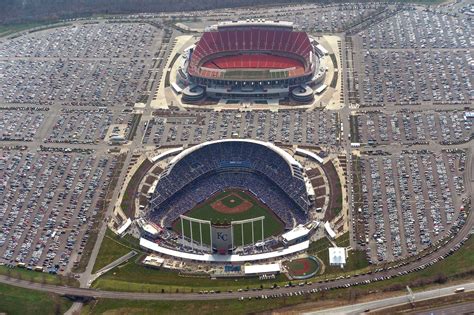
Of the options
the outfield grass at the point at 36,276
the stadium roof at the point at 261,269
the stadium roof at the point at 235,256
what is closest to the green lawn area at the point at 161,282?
the stadium roof at the point at 261,269

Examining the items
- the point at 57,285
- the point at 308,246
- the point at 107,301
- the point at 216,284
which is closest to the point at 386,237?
the point at 308,246

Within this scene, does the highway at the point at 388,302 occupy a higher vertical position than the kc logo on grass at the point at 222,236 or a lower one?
higher

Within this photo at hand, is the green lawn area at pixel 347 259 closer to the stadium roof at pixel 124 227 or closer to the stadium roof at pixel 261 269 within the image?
the stadium roof at pixel 261 269

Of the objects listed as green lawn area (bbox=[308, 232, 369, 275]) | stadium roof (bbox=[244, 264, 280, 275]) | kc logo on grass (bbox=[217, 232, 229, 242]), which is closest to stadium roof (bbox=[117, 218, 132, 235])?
kc logo on grass (bbox=[217, 232, 229, 242])

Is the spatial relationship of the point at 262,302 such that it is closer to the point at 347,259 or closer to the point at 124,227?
the point at 347,259

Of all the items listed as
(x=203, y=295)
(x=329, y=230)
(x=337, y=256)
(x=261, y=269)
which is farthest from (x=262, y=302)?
(x=329, y=230)
